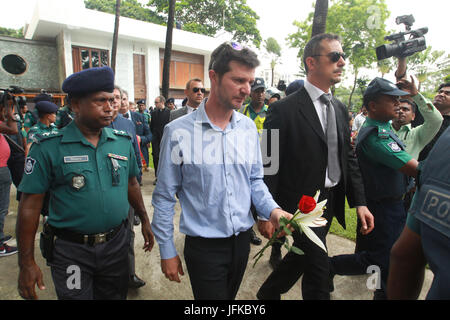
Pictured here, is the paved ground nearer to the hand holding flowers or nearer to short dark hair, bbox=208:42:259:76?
the hand holding flowers

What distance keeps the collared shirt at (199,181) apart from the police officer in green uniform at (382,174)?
146 centimetres

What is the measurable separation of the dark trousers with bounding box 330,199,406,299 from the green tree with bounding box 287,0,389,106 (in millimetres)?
24191

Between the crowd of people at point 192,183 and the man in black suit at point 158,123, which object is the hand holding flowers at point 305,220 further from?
the man in black suit at point 158,123

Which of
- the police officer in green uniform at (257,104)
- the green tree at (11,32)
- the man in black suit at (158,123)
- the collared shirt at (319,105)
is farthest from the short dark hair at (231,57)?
the green tree at (11,32)

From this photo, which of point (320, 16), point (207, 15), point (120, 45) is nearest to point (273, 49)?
point (207, 15)

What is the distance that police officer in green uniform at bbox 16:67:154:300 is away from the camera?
1699 mm

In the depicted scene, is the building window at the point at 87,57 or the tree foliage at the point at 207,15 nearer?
the building window at the point at 87,57

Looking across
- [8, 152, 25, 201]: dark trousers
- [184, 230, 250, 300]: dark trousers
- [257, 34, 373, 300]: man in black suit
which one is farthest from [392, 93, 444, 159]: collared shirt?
[8, 152, 25, 201]: dark trousers

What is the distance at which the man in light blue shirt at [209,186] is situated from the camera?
1705 millimetres

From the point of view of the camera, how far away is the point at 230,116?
1882 mm

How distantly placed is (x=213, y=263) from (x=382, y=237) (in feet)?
5.59

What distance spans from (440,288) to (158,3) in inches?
1437

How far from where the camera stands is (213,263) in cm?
171
